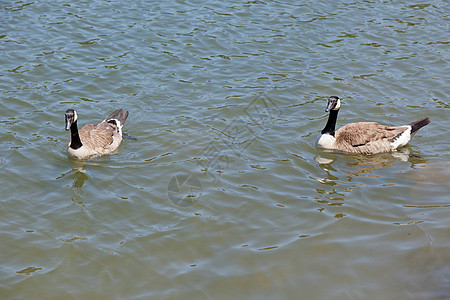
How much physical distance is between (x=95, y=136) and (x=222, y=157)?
8.92 feet

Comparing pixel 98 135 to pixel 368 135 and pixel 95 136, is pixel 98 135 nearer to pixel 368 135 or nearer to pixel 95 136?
pixel 95 136

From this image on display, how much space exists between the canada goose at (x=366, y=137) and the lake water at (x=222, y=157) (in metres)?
0.22

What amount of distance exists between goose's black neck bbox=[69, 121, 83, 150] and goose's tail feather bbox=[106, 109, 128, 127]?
1170 mm

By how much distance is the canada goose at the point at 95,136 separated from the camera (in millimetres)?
10165

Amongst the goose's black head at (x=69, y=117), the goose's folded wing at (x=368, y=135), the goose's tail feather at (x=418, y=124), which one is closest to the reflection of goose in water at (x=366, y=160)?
the goose's folded wing at (x=368, y=135)

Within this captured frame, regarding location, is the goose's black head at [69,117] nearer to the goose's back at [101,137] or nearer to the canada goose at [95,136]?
the canada goose at [95,136]

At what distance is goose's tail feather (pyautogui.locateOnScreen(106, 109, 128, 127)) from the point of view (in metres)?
11.3

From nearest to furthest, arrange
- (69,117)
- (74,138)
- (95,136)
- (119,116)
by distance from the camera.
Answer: (69,117) → (74,138) → (95,136) → (119,116)

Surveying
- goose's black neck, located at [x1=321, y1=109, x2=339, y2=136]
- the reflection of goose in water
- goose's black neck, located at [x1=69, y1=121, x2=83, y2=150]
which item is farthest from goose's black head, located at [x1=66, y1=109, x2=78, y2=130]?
goose's black neck, located at [x1=321, y1=109, x2=339, y2=136]

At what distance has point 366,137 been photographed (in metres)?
10.8

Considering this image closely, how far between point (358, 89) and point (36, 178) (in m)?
8.17

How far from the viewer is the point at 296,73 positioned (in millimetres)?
13680

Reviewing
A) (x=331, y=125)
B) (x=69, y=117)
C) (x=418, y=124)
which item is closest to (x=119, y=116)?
(x=69, y=117)

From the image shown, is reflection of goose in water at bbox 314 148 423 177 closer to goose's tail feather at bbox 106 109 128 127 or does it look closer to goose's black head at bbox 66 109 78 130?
goose's tail feather at bbox 106 109 128 127
